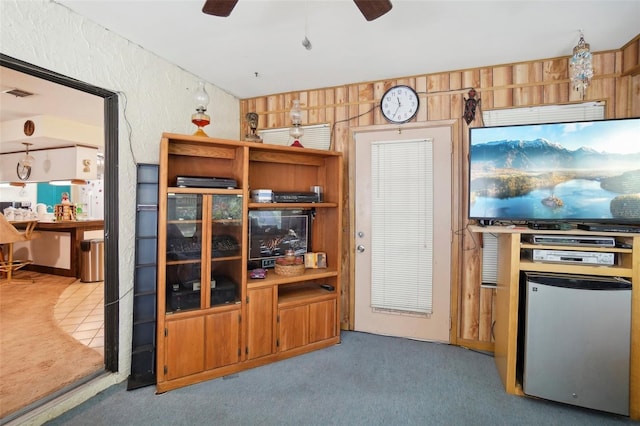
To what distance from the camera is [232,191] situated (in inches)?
96.4

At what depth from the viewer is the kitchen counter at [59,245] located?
5.09m

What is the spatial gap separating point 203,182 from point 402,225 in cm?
187

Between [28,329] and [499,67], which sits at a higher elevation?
[499,67]

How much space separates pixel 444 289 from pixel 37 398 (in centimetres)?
320

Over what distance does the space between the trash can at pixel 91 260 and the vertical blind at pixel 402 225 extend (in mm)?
4464

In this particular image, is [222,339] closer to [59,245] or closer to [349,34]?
[349,34]

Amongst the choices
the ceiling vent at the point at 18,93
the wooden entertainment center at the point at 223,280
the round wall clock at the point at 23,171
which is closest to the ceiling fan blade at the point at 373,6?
the wooden entertainment center at the point at 223,280

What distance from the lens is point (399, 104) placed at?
3.03 meters

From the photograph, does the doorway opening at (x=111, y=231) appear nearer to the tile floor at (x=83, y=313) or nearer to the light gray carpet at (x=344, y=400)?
the light gray carpet at (x=344, y=400)

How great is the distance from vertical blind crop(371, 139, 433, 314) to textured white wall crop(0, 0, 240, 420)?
1.93 m

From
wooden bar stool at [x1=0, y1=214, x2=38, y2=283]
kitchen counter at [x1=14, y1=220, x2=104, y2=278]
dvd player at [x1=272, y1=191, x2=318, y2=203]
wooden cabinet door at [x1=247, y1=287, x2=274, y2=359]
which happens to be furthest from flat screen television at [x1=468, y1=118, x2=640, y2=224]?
wooden bar stool at [x1=0, y1=214, x2=38, y2=283]

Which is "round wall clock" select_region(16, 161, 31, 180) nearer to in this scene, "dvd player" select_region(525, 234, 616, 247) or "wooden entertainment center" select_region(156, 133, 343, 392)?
"wooden entertainment center" select_region(156, 133, 343, 392)

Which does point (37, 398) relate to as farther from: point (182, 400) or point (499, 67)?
point (499, 67)

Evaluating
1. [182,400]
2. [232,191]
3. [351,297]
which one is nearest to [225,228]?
[232,191]
